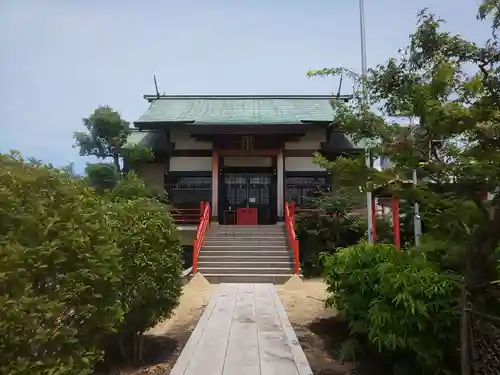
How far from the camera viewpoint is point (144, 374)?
197 inches

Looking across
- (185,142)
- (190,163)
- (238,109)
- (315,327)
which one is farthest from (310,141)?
(315,327)

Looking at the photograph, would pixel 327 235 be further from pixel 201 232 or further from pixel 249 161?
pixel 249 161

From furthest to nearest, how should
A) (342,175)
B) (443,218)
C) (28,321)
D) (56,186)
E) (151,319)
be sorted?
(151,319) → (342,175) → (443,218) → (56,186) → (28,321)

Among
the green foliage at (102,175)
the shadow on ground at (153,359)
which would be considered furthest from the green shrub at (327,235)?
the shadow on ground at (153,359)

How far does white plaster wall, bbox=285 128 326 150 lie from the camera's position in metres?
19.1

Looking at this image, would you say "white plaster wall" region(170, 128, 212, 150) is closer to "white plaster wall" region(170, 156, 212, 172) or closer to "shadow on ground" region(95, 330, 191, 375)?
"white plaster wall" region(170, 156, 212, 172)

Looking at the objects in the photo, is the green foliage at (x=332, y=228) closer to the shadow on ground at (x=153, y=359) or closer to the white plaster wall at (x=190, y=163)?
the white plaster wall at (x=190, y=163)

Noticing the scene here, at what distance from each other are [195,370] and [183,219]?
13.6m

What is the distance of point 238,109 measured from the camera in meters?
21.6

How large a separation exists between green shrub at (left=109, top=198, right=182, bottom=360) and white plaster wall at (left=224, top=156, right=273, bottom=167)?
13434 millimetres

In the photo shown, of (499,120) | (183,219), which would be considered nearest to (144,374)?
(499,120)

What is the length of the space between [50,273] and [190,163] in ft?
53.9

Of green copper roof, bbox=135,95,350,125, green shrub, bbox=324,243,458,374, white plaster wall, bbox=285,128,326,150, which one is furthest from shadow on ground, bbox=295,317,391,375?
white plaster wall, bbox=285,128,326,150

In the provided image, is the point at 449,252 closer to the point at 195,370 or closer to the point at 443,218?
the point at 443,218
